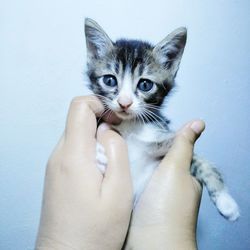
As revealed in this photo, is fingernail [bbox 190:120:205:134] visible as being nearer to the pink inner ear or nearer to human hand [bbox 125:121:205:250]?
human hand [bbox 125:121:205:250]

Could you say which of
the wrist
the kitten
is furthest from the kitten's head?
the wrist

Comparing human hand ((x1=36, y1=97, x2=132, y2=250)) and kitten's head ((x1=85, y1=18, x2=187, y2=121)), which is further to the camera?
kitten's head ((x1=85, y1=18, x2=187, y2=121))

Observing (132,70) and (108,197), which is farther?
(132,70)

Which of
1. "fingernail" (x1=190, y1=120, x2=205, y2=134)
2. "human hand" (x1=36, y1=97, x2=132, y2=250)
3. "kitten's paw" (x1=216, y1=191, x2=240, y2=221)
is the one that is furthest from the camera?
"fingernail" (x1=190, y1=120, x2=205, y2=134)

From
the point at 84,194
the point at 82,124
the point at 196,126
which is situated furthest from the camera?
the point at 196,126

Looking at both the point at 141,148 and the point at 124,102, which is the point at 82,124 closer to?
the point at 124,102

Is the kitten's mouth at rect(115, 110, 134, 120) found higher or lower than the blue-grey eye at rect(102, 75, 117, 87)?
lower

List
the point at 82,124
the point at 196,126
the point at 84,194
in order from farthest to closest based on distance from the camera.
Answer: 1. the point at 196,126
2. the point at 82,124
3. the point at 84,194

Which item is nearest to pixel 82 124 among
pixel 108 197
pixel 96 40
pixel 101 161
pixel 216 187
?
pixel 101 161
